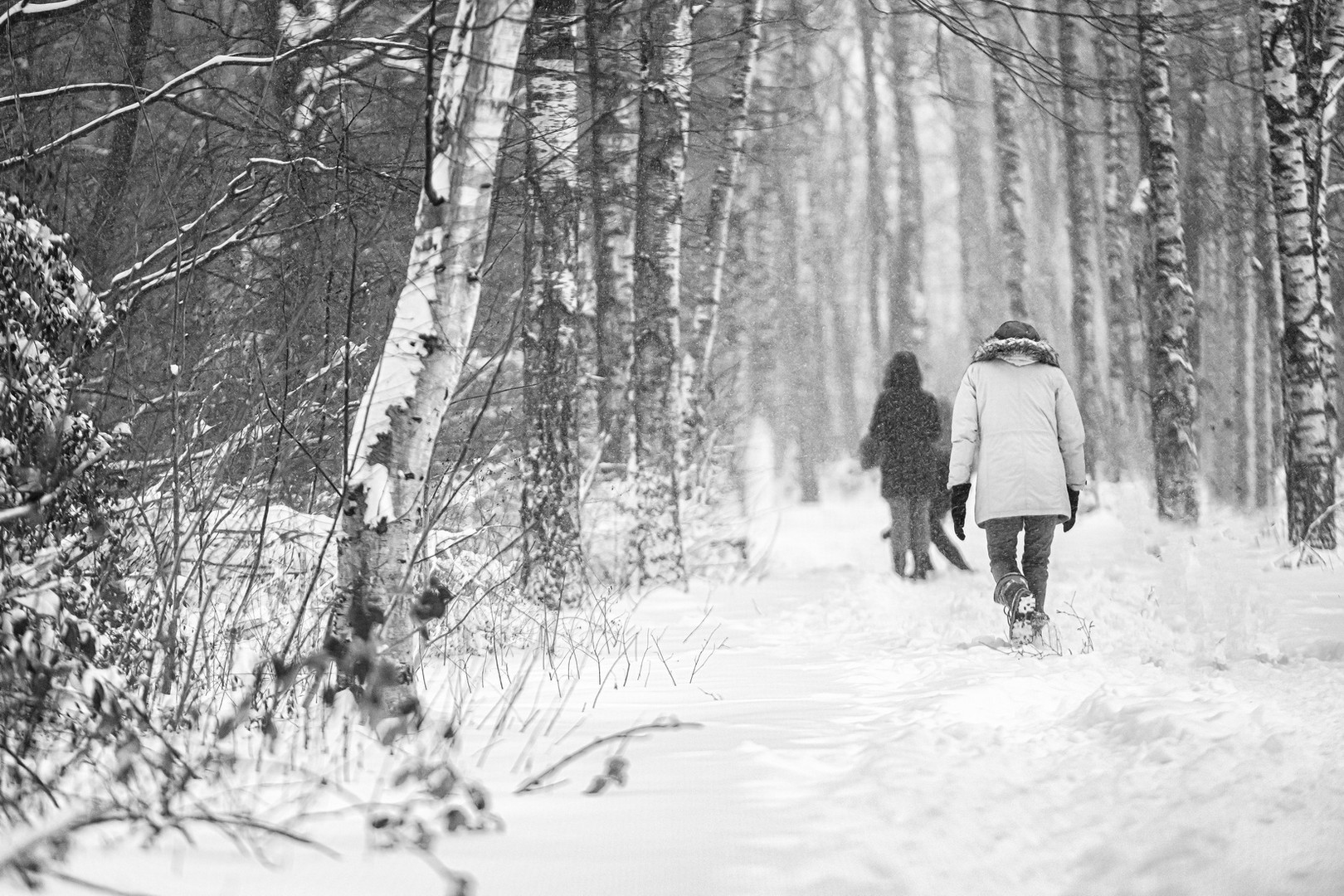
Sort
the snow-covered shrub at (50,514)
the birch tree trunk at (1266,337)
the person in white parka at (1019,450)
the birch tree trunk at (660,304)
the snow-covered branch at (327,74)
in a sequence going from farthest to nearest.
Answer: the birch tree trunk at (1266,337)
the birch tree trunk at (660,304)
the snow-covered branch at (327,74)
the person in white parka at (1019,450)
the snow-covered shrub at (50,514)

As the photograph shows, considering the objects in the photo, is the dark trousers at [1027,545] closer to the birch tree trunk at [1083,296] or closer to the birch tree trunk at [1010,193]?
the birch tree trunk at [1010,193]

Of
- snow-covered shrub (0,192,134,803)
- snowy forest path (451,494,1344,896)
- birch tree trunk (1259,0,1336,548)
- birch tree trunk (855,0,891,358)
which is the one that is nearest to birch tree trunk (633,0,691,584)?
snowy forest path (451,494,1344,896)

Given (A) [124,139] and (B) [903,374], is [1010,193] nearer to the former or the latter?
(B) [903,374]

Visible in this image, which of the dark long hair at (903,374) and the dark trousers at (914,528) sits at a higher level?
the dark long hair at (903,374)

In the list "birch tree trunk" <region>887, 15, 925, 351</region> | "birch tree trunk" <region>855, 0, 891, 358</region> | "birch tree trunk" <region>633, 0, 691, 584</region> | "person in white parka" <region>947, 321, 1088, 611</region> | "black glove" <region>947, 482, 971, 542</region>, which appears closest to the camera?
"person in white parka" <region>947, 321, 1088, 611</region>

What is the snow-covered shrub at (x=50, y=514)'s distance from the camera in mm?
2402

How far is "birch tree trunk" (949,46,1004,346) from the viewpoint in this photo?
2738cm

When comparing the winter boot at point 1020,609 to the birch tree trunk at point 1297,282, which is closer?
the winter boot at point 1020,609

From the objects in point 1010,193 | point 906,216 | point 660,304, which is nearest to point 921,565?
point 660,304

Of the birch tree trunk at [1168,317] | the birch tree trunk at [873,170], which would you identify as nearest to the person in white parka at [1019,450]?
the birch tree trunk at [1168,317]

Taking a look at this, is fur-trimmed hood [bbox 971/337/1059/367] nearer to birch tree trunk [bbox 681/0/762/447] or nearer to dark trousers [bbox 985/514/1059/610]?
dark trousers [bbox 985/514/1059/610]

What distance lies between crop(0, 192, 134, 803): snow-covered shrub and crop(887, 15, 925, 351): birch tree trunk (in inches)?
803

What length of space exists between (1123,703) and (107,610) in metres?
3.37

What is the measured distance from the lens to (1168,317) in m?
12.4
